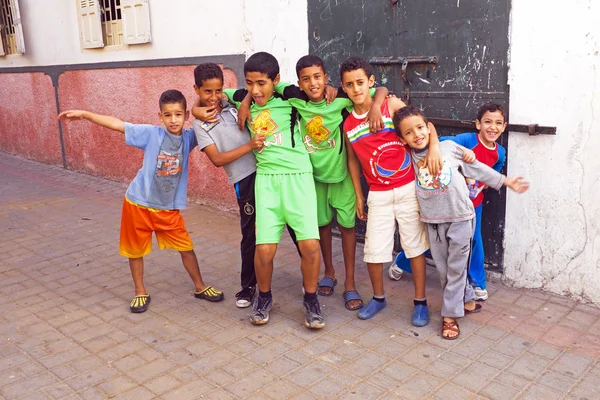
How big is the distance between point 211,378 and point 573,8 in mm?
2926

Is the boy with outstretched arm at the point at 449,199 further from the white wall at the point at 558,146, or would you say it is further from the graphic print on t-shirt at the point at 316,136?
the white wall at the point at 558,146

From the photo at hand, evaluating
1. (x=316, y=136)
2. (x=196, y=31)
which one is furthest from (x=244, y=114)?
(x=196, y=31)

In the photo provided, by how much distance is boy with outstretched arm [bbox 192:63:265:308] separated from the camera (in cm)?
351

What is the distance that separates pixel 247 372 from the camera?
10.1 feet

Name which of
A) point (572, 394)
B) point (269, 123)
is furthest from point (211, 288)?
point (572, 394)

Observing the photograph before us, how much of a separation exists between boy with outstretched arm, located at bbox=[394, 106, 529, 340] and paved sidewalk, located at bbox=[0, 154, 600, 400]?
26 centimetres

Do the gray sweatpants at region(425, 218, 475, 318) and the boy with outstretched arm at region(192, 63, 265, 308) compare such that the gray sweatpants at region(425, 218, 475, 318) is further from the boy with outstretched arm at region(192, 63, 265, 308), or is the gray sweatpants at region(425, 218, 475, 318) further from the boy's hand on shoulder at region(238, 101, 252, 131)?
the boy's hand on shoulder at region(238, 101, 252, 131)

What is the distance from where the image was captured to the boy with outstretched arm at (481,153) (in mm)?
3531

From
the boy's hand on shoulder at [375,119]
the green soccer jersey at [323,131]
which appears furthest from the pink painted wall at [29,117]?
the boy's hand on shoulder at [375,119]

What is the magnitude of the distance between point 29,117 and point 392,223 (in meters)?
7.71

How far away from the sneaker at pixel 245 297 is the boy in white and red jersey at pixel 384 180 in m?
0.78

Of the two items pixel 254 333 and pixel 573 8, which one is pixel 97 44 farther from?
pixel 573 8

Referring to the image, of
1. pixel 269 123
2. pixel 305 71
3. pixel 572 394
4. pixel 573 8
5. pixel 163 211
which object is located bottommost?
pixel 572 394

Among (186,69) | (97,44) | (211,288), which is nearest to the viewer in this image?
(211,288)
